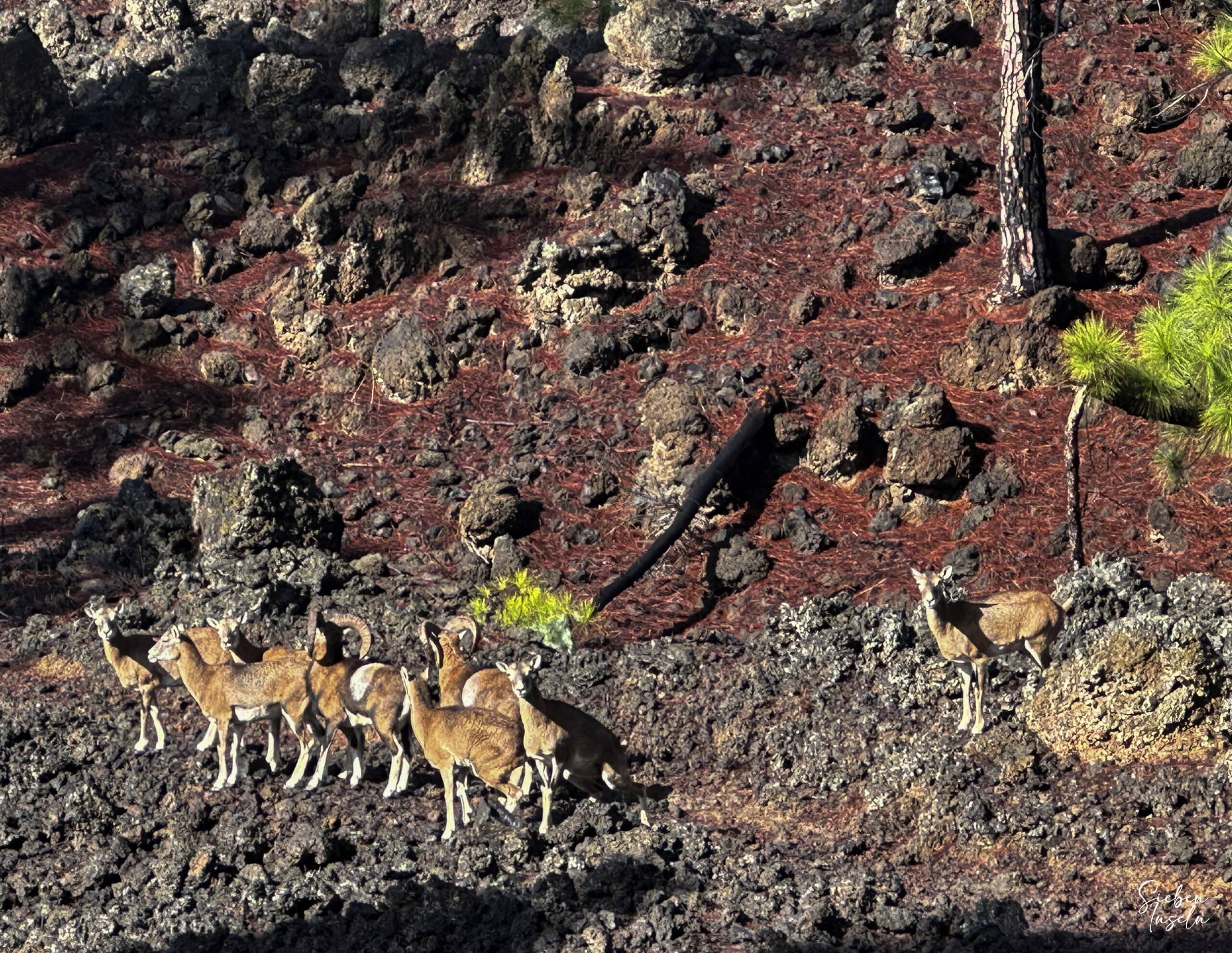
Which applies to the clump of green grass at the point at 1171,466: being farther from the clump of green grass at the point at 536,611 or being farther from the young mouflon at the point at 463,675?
the young mouflon at the point at 463,675

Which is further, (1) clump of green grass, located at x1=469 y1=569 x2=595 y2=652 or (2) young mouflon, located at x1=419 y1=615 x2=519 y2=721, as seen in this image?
(1) clump of green grass, located at x1=469 y1=569 x2=595 y2=652

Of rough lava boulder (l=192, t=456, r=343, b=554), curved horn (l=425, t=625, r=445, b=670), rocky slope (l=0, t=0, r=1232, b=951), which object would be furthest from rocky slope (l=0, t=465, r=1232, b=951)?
curved horn (l=425, t=625, r=445, b=670)

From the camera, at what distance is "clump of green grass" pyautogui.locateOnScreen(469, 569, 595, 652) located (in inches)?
529

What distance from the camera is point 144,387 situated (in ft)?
59.9

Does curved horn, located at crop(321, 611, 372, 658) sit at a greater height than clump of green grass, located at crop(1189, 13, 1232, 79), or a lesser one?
lesser

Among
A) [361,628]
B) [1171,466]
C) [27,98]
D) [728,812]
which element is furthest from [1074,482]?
[27,98]

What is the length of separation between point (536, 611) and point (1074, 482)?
4.39 metres

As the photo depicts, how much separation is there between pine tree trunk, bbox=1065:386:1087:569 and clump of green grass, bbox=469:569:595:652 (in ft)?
12.8

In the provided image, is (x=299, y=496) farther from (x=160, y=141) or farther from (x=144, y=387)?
(x=160, y=141)

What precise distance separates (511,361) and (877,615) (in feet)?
19.2

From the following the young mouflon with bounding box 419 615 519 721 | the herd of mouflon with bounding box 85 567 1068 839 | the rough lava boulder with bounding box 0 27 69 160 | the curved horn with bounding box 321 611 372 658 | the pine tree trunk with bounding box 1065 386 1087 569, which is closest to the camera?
the herd of mouflon with bounding box 85 567 1068 839

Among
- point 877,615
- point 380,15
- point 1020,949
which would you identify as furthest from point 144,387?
point 1020,949

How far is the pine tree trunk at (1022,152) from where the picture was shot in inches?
638

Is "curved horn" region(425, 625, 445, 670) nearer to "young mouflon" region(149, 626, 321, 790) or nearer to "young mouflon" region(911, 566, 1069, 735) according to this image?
"young mouflon" region(149, 626, 321, 790)
